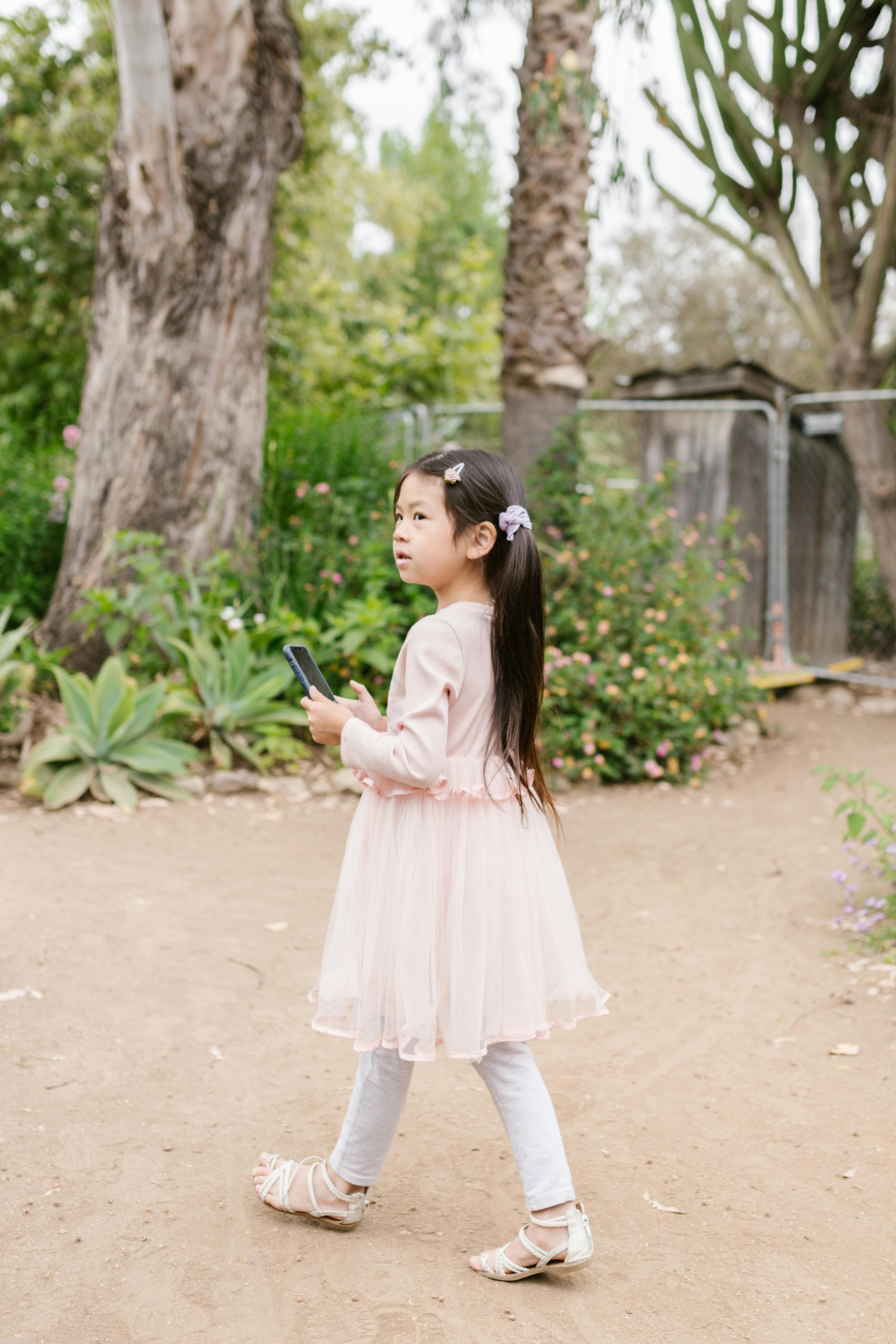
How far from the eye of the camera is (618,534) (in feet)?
20.4

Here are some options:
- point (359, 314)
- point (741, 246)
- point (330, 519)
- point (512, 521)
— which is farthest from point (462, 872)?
point (359, 314)

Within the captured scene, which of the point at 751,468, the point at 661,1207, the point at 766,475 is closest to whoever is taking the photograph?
the point at 661,1207

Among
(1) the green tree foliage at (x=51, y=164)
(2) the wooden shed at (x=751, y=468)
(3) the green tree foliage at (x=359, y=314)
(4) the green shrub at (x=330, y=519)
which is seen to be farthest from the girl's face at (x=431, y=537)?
(1) the green tree foliage at (x=51, y=164)

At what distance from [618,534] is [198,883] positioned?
3228mm

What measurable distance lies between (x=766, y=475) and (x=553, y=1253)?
7199 millimetres

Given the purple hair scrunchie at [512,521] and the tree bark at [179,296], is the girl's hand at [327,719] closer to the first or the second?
the purple hair scrunchie at [512,521]

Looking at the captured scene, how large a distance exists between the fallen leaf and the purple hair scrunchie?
4.59 feet

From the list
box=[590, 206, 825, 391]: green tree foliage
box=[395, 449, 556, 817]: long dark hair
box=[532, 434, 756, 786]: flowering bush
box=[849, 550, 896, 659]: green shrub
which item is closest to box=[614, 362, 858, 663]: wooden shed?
box=[849, 550, 896, 659]: green shrub

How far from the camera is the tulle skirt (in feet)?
6.26

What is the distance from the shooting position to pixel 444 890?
194 centimetres

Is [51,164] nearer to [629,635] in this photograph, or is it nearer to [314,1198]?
[629,635]

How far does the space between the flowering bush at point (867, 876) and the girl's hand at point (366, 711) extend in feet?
6.06

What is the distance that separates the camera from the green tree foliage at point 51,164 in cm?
1091

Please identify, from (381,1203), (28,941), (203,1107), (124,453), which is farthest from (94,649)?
(381,1203)
